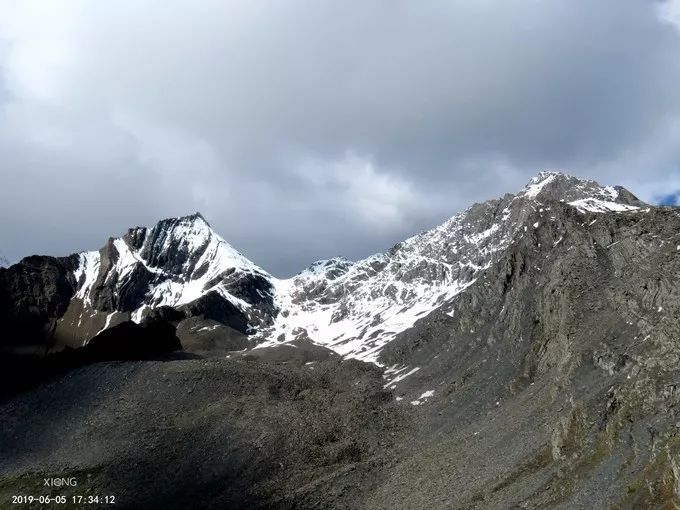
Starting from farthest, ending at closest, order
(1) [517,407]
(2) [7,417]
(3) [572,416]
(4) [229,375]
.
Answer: (4) [229,375] → (2) [7,417] → (1) [517,407] → (3) [572,416]

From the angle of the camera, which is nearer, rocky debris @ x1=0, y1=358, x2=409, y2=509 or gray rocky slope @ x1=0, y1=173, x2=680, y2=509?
gray rocky slope @ x1=0, y1=173, x2=680, y2=509

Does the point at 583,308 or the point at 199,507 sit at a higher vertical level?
the point at 583,308

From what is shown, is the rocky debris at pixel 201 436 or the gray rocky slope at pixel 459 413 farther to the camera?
the rocky debris at pixel 201 436

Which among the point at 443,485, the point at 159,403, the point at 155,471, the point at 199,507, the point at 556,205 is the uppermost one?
the point at 556,205

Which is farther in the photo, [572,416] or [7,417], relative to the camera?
[7,417]

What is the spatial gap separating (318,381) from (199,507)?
2491 inches

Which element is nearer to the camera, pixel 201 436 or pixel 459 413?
pixel 201 436

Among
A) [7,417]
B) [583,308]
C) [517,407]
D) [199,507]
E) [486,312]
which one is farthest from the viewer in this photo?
[486,312]

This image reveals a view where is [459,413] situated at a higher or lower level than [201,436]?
lower

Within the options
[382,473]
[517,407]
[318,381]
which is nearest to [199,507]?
[382,473]

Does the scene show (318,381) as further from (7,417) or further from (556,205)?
(556,205)

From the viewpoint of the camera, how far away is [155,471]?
96125 mm

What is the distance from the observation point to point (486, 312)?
145m

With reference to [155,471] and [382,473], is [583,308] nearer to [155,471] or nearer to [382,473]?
[382,473]
